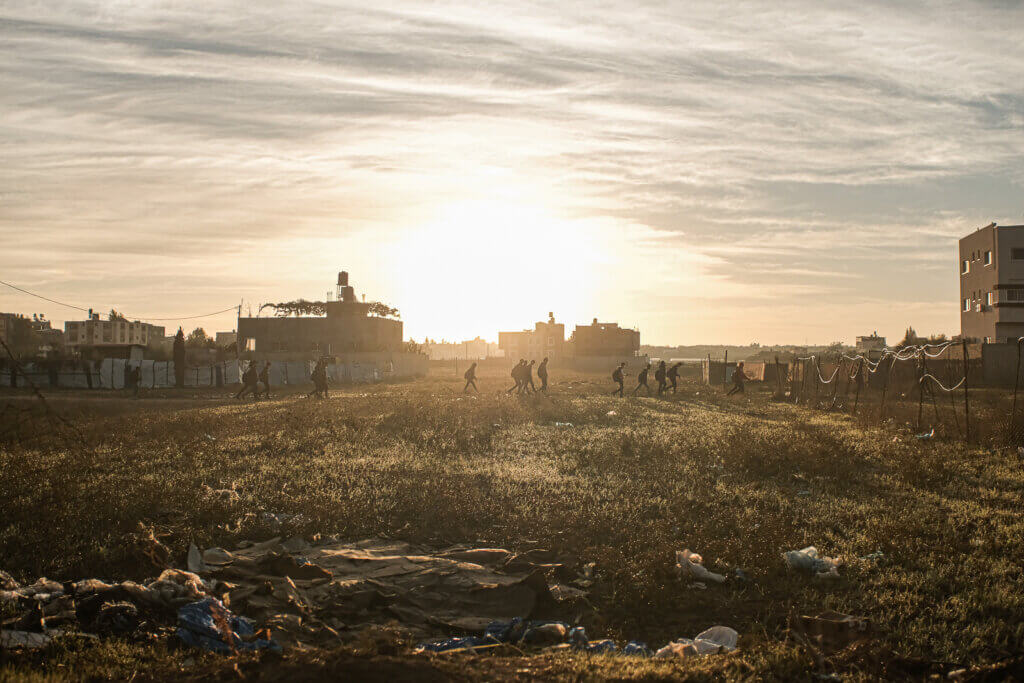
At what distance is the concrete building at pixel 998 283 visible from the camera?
5306 centimetres

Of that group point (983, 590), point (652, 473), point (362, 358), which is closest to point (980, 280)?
point (362, 358)

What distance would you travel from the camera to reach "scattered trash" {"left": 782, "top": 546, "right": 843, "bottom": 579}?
7.41 meters

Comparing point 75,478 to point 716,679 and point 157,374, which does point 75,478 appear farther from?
point 157,374

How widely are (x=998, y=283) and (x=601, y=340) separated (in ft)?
155

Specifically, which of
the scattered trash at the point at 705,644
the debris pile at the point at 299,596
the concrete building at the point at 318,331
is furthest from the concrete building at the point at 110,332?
the scattered trash at the point at 705,644

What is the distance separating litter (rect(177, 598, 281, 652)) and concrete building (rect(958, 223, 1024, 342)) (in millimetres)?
58523

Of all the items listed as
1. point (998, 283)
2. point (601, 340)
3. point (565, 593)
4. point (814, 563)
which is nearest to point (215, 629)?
point (565, 593)

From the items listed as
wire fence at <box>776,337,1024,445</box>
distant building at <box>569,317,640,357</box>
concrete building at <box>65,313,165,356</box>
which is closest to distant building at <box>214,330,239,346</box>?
concrete building at <box>65,313,165,356</box>

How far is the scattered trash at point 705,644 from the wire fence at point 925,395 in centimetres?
1032

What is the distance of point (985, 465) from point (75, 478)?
15.0 meters

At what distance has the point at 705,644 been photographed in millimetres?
6016

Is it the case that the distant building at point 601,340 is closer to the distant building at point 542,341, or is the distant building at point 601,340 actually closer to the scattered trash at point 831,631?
the distant building at point 542,341

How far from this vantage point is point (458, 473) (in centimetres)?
1238

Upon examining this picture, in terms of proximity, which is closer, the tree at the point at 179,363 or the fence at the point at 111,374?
the tree at the point at 179,363
